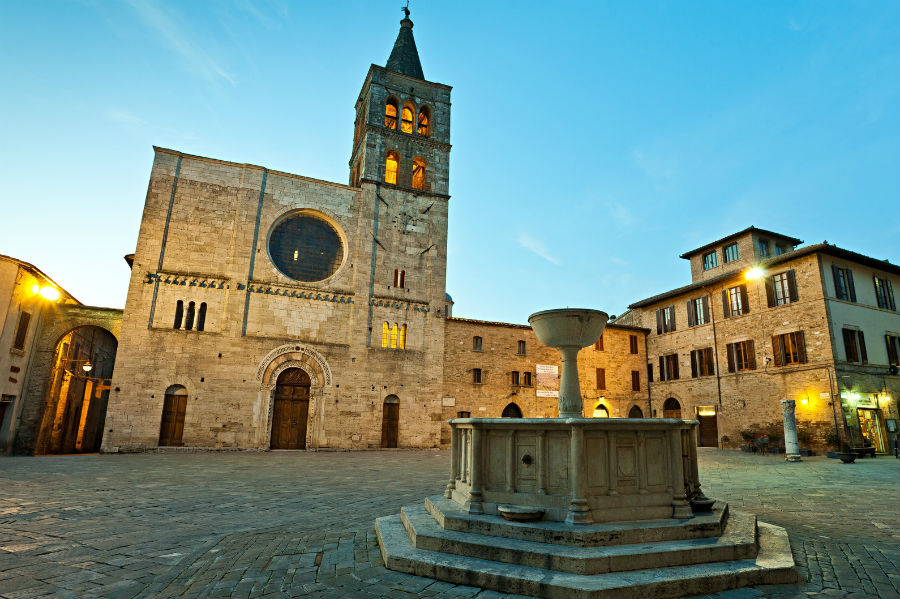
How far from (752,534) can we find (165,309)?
21989 millimetres

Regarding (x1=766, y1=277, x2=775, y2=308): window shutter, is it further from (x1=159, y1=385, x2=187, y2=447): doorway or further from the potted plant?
(x1=159, y1=385, x2=187, y2=447): doorway

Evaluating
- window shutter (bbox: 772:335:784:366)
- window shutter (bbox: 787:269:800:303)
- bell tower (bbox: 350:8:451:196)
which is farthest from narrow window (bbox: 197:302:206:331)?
window shutter (bbox: 787:269:800:303)

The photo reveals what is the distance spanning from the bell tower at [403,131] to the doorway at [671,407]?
1851 cm

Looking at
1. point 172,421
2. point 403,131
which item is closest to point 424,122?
point 403,131

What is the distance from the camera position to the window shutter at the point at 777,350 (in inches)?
880

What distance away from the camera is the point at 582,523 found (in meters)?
4.92

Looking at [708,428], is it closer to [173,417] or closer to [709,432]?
[709,432]

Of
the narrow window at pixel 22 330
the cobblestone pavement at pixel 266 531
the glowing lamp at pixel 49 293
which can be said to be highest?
the glowing lamp at pixel 49 293

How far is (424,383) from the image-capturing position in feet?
78.3

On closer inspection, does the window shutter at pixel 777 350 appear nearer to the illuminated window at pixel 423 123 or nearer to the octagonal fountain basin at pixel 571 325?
the octagonal fountain basin at pixel 571 325

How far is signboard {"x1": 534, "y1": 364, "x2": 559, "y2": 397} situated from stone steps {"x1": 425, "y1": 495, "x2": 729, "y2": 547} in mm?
22175

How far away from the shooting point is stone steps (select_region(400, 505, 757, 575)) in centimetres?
431

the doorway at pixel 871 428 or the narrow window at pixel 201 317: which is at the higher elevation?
the narrow window at pixel 201 317

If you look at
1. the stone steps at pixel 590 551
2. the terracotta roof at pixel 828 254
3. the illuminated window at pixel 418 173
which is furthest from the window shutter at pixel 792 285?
the stone steps at pixel 590 551
